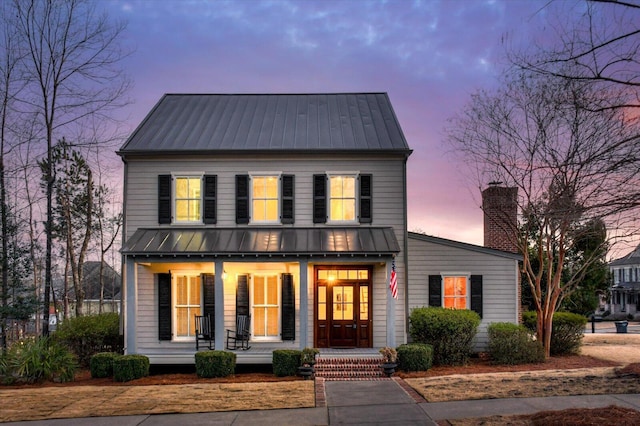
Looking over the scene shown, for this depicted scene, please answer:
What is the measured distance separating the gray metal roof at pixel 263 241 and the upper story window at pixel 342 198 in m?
0.50

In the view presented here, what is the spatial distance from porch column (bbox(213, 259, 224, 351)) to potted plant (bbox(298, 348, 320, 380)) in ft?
8.47

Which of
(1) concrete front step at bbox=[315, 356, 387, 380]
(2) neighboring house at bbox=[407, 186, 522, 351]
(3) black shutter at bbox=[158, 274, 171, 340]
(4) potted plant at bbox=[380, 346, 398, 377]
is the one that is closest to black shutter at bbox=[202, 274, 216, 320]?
(3) black shutter at bbox=[158, 274, 171, 340]

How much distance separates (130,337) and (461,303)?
400 inches

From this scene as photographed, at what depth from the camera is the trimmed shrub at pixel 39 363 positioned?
14.1 meters

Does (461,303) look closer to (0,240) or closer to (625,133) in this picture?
(625,133)

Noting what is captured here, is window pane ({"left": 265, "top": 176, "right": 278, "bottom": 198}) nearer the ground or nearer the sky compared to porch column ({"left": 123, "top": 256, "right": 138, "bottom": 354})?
nearer the sky

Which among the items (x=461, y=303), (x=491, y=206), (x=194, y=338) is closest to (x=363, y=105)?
(x=491, y=206)

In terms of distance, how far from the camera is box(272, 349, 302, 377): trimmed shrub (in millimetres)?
14216

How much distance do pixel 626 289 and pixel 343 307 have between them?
48555 mm

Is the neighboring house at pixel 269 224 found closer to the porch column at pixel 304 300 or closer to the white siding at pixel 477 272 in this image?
the white siding at pixel 477 272

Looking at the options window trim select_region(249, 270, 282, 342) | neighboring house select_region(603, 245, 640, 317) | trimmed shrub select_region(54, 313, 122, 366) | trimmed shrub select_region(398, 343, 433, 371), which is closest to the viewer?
trimmed shrub select_region(398, 343, 433, 371)

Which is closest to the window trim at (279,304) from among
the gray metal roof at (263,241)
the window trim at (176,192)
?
the gray metal roof at (263,241)

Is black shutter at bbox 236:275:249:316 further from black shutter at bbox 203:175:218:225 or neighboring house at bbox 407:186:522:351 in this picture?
neighboring house at bbox 407:186:522:351

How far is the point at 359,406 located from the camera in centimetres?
1077
